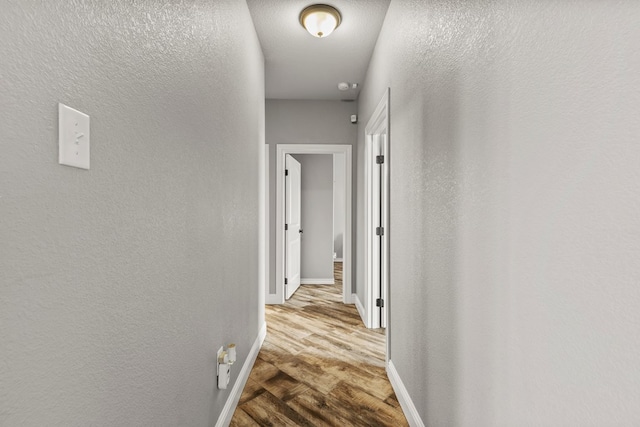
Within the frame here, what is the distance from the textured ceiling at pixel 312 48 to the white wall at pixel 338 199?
4.91 feet

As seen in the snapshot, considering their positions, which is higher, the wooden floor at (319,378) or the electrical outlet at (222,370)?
the electrical outlet at (222,370)

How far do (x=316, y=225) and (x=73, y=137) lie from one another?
484 cm

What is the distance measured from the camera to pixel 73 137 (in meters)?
0.66

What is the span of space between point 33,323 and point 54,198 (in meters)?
0.21

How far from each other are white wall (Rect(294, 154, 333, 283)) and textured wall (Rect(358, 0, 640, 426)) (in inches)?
152

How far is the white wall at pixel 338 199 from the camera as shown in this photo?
5.40 m

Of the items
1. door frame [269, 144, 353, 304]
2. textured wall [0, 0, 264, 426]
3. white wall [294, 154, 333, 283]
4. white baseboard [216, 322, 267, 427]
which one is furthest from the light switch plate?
white wall [294, 154, 333, 283]

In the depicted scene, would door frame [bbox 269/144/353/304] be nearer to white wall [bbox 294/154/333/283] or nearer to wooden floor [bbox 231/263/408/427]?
wooden floor [bbox 231/263/408/427]

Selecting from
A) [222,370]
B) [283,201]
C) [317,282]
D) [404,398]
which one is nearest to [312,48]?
[283,201]

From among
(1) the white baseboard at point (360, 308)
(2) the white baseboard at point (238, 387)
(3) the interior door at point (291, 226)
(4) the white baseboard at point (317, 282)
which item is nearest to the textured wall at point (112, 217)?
(2) the white baseboard at point (238, 387)

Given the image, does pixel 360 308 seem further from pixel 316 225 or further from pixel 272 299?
pixel 316 225

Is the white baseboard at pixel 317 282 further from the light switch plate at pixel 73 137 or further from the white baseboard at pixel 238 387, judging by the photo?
the light switch plate at pixel 73 137

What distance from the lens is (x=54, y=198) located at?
62cm

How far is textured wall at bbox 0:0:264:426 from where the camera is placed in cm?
56
